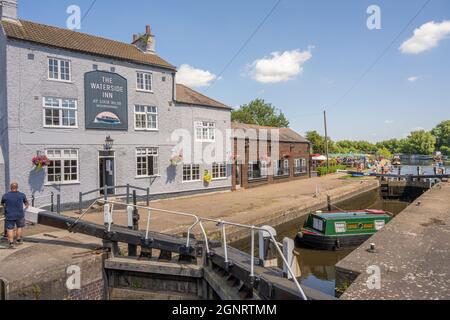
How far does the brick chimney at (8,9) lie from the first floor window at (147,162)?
A: 964cm

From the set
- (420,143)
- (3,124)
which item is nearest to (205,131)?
(3,124)

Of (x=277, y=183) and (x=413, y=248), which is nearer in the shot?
(x=413, y=248)

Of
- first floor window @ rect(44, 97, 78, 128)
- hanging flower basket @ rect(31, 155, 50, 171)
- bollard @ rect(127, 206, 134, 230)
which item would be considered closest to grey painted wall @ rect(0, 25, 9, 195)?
hanging flower basket @ rect(31, 155, 50, 171)

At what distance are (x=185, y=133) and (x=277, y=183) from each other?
1320 cm

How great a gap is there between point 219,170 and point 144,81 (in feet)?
28.6

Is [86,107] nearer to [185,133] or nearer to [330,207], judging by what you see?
[185,133]

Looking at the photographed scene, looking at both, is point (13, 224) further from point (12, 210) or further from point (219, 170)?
point (219, 170)

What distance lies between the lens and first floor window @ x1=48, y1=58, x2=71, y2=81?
16.4 meters

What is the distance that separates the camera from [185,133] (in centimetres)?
2214

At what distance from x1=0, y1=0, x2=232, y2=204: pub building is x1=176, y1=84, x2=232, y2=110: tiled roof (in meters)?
0.18

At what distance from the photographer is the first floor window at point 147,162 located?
19.7 metres

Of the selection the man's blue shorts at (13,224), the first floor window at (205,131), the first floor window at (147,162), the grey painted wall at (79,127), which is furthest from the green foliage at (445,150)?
the man's blue shorts at (13,224)

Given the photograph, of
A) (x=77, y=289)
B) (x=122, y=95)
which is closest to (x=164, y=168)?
(x=122, y=95)

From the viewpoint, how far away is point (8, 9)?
54.0 ft
